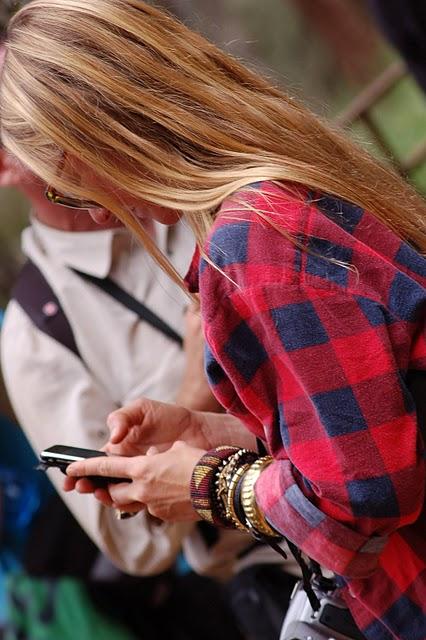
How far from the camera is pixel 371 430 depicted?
1.19 metres

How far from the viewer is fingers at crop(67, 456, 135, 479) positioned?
1.58 m

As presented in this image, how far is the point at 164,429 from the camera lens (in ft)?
5.66

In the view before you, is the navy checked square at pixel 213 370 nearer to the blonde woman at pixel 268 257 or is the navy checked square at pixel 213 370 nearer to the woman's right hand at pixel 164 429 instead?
the blonde woman at pixel 268 257

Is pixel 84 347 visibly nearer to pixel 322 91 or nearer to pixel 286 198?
pixel 286 198

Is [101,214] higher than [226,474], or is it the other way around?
[101,214]

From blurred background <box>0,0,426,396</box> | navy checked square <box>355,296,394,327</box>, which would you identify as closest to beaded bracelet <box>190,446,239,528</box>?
navy checked square <box>355,296,394,327</box>

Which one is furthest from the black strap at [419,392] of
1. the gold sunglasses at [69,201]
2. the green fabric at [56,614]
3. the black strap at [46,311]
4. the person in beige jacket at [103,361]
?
the green fabric at [56,614]

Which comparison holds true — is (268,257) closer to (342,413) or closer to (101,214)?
(342,413)

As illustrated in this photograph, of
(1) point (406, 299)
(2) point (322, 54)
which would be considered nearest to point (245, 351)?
(1) point (406, 299)

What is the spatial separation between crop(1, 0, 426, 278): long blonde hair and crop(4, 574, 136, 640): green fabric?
1519mm

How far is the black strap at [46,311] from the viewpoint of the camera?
2098 millimetres

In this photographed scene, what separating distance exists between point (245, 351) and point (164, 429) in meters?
0.52

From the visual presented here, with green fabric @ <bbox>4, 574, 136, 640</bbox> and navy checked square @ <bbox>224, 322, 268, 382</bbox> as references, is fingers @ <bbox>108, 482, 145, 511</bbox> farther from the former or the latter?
green fabric @ <bbox>4, 574, 136, 640</bbox>

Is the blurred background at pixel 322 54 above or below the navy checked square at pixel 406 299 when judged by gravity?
below
